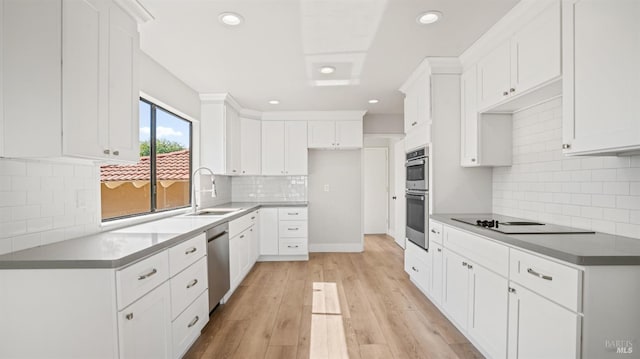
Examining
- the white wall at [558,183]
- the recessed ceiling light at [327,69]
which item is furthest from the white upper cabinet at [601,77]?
the recessed ceiling light at [327,69]

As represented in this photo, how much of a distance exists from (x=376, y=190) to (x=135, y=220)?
5347 millimetres

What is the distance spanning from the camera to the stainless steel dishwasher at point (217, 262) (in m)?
2.64

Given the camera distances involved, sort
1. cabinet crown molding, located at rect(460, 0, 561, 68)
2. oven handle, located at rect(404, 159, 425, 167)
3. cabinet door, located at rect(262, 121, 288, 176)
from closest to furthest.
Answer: cabinet crown molding, located at rect(460, 0, 561, 68) → oven handle, located at rect(404, 159, 425, 167) → cabinet door, located at rect(262, 121, 288, 176)

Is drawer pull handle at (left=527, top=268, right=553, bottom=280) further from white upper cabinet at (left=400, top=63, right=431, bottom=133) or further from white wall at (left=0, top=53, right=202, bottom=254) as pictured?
white wall at (left=0, top=53, right=202, bottom=254)

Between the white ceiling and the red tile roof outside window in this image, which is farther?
the red tile roof outside window

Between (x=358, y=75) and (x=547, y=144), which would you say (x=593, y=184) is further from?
(x=358, y=75)

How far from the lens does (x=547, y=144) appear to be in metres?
2.34

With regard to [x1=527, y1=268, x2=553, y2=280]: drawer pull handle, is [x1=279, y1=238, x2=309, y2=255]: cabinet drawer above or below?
below

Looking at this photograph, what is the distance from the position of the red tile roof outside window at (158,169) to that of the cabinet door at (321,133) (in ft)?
6.45

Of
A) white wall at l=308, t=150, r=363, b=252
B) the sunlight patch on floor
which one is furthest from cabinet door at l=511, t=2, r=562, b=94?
white wall at l=308, t=150, r=363, b=252

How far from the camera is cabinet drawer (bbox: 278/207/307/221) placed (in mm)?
4688

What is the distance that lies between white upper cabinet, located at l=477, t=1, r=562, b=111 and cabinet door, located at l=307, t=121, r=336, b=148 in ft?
8.67

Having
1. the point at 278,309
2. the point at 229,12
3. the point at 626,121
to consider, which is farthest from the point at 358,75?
the point at 278,309

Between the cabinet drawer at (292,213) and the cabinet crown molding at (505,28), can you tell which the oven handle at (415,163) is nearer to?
the cabinet crown molding at (505,28)
